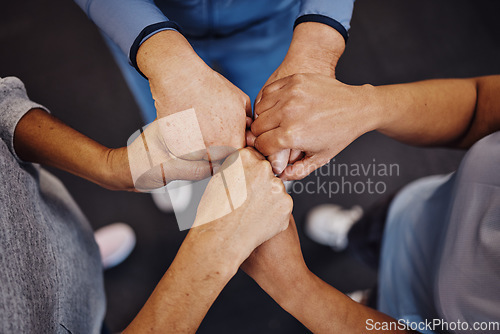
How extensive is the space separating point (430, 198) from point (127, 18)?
707mm

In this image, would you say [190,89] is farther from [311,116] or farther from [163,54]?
[311,116]

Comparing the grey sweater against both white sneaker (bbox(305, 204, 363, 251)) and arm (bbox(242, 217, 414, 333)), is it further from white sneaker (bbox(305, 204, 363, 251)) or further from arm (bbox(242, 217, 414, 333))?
white sneaker (bbox(305, 204, 363, 251))

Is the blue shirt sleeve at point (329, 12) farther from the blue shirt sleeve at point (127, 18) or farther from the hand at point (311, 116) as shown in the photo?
the blue shirt sleeve at point (127, 18)

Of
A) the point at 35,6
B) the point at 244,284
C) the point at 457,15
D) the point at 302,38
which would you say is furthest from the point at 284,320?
the point at 457,15

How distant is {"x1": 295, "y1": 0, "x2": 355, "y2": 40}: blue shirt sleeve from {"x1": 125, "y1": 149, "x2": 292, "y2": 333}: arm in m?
0.30

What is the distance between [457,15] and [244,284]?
5.19 feet

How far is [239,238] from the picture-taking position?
1.53 ft

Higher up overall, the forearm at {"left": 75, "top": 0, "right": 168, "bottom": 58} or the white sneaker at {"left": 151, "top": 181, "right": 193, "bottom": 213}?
the forearm at {"left": 75, "top": 0, "right": 168, "bottom": 58}

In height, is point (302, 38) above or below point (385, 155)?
→ above

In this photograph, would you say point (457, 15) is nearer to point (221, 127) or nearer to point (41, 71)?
point (221, 127)

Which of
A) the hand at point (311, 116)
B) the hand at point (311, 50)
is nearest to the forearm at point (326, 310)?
the hand at point (311, 116)

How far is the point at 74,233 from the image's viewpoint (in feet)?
1.92

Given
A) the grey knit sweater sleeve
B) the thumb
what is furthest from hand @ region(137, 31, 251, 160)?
the grey knit sweater sleeve

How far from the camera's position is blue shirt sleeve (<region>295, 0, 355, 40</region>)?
589mm
